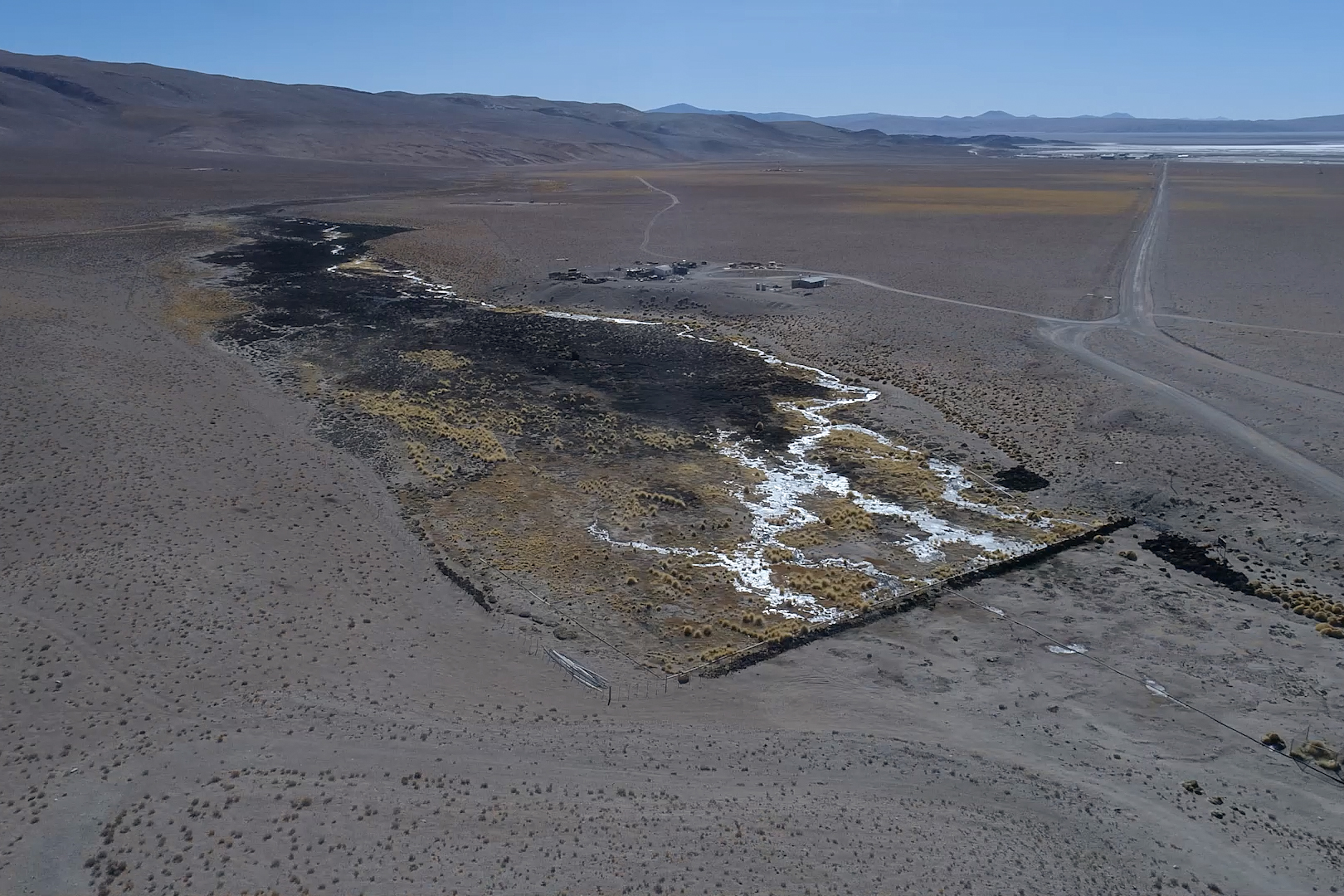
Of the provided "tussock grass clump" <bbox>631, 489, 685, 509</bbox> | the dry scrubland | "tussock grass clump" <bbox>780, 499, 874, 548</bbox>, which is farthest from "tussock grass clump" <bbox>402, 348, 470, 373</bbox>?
the dry scrubland

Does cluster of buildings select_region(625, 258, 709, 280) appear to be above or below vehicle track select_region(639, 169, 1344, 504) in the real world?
above

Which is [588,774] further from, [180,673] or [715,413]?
[715,413]

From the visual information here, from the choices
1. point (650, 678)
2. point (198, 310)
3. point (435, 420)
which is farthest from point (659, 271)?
point (650, 678)

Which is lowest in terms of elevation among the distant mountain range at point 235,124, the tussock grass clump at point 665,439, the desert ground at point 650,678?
the desert ground at point 650,678

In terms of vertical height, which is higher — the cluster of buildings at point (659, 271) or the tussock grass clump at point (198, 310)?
the cluster of buildings at point (659, 271)

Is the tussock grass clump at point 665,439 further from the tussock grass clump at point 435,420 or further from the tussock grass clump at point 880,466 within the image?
the tussock grass clump at point 880,466

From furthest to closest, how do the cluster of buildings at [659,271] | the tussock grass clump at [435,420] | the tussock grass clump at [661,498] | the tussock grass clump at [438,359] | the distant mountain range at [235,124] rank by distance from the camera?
the distant mountain range at [235,124] → the cluster of buildings at [659,271] → the tussock grass clump at [438,359] → the tussock grass clump at [435,420] → the tussock grass clump at [661,498]

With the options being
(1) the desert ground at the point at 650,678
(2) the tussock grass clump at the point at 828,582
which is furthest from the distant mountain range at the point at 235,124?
(2) the tussock grass clump at the point at 828,582

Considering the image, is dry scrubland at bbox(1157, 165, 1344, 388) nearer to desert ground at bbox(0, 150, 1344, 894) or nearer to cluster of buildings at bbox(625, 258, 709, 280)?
desert ground at bbox(0, 150, 1344, 894)
